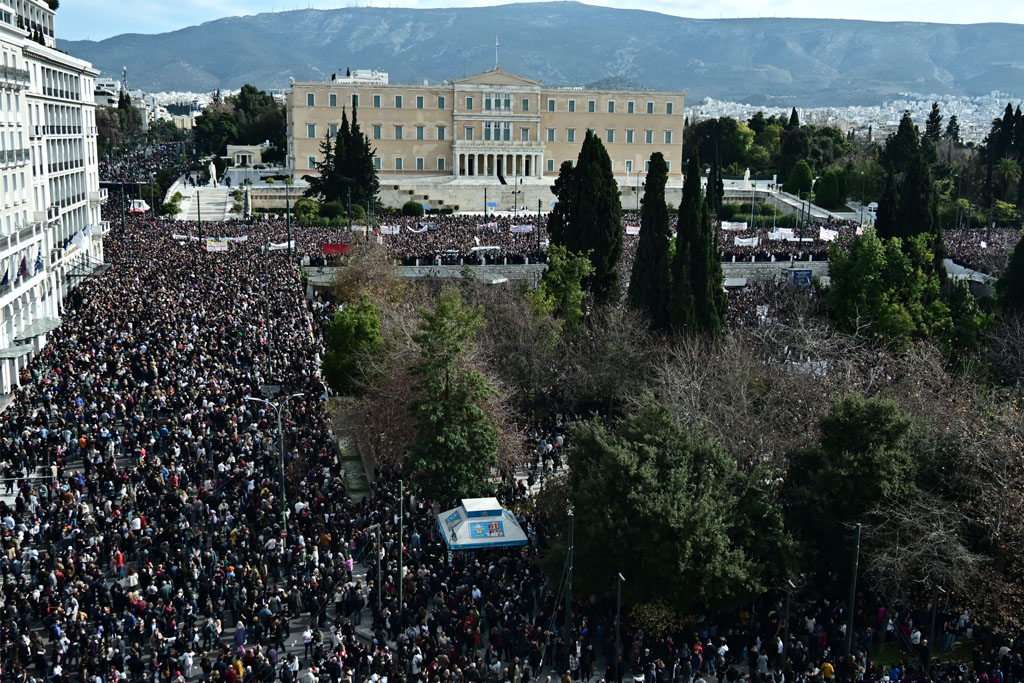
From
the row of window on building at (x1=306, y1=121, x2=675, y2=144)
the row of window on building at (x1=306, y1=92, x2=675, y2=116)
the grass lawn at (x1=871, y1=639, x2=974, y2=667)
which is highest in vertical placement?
the row of window on building at (x1=306, y1=92, x2=675, y2=116)

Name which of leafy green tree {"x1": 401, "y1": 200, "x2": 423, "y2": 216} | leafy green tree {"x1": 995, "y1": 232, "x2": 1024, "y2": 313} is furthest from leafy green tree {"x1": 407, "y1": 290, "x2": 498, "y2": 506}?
leafy green tree {"x1": 401, "y1": 200, "x2": 423, "y2": 216}

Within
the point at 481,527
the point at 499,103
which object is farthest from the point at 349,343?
the point at 499,103

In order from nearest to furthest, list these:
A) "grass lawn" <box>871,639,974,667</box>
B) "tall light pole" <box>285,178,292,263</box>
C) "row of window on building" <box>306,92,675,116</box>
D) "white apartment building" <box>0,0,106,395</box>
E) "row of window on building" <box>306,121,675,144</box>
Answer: "grass lawn" <box>871,639,974,667</box>
"white apartment building" <box>0,0,106,395</box>
"tall light pole" <box>285,178,292,263</box>
"row of window on building" <box>306,92,675,116</box>
"row of window on building" <box>306,121,675,144</box>

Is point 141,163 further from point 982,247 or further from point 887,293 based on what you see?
point 887,293

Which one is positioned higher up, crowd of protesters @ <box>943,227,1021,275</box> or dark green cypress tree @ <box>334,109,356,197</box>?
dark green cypress tree @ <box>334,109,356,197</box>

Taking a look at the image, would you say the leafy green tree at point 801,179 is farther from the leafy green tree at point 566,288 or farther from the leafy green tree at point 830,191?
the leafy green tree at point 566,288

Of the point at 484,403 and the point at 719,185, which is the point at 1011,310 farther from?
the point at 719,185

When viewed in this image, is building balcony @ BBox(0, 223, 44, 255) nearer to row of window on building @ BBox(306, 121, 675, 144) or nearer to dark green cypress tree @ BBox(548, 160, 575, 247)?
dark green cypress tree @ BBox(548, 160, 575, 247)
